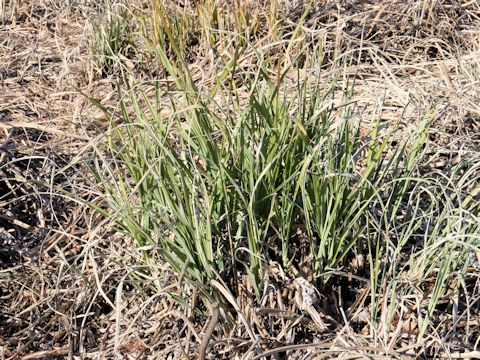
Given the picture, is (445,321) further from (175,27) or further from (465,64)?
(175,27)

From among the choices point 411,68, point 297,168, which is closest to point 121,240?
point 297,168

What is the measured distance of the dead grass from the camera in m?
1.45

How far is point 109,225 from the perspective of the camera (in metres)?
1.56

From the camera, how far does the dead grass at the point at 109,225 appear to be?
1448 mm

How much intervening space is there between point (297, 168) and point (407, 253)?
0.40 m

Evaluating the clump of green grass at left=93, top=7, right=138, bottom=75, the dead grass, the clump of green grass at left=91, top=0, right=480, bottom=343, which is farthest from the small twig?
the clump of green grass at left=93, top=7, right=138, bottom=75

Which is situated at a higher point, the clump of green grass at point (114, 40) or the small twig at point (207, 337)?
the clump of green grass at point (114, 40)

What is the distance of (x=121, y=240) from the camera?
5.72 feet

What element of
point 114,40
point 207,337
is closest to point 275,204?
point 207,337

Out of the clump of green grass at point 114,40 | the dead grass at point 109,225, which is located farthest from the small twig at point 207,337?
the clump of green grass at point 114,40

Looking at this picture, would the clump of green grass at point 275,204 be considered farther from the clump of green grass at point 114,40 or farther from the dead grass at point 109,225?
the clump of green grass at point 114,40

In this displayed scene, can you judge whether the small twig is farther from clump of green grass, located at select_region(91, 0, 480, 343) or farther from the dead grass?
clump of green grass, located at select_region(91, 0, 480, 343)

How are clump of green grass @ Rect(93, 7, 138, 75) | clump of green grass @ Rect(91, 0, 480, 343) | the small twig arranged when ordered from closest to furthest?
the small twig
clump of green grass @ Rect(91, 0, 480, 343)
clump of green grass @ Rect(93, 7, 138, 75)

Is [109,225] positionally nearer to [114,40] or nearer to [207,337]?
[207,337]
